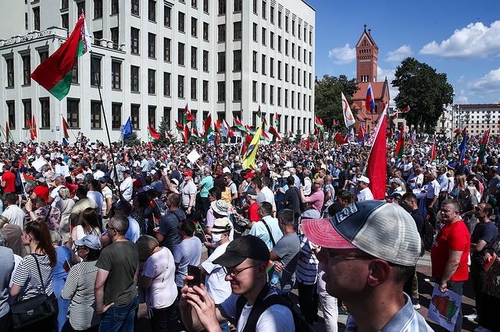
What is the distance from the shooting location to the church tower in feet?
386

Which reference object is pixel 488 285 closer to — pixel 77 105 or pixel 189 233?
pixel 189 233

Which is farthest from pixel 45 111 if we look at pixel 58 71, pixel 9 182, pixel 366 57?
pixel 366 57

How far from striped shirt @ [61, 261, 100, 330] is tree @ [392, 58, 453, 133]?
81.7 m

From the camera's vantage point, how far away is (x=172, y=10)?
46.4m

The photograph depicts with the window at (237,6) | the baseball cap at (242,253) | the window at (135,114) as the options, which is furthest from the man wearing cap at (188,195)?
the window at (237,6)

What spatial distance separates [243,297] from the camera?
2.95m

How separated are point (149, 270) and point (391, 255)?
3683 mm

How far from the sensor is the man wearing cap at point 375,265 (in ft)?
5.18

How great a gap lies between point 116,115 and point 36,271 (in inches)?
1514

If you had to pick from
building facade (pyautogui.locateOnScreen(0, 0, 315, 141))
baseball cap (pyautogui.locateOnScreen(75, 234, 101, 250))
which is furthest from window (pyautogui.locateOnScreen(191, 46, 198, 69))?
baseball cap (pyautogui.locateOnScreen(75, 234, 101, 250))

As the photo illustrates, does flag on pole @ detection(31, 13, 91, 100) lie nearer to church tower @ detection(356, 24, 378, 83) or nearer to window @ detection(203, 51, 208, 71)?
window @ detection(203, 51, 208, 71)

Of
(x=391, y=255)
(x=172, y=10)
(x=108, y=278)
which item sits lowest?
(x=108, y=278)

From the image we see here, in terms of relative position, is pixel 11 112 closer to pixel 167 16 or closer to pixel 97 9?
pixel 97 9

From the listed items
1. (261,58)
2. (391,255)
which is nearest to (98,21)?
(261,58)
